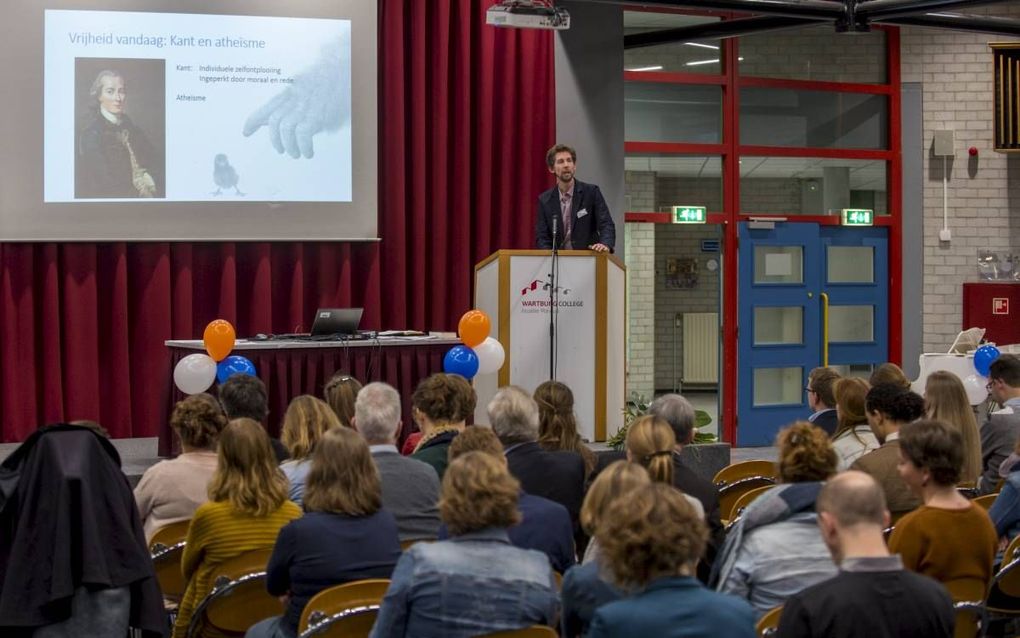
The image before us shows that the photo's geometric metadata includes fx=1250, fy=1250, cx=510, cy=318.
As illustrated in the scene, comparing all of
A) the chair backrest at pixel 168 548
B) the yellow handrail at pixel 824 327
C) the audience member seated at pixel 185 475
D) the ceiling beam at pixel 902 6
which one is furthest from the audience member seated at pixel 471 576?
the yellow handrail at pixel 824 327

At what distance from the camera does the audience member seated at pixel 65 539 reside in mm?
3295

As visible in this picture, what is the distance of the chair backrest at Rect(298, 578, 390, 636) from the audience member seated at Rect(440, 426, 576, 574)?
483 mm

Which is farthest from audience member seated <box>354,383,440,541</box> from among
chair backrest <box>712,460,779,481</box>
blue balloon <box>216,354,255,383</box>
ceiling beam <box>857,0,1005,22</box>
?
ceiling beam <box>857,0,1005,22</box>

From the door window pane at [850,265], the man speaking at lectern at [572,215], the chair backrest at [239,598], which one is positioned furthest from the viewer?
the door window pane at [850,265]

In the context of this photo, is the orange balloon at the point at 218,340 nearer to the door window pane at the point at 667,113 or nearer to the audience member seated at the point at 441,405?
the audience member seated at the point at 441,405

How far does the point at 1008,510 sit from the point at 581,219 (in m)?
4.16

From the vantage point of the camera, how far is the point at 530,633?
276cm

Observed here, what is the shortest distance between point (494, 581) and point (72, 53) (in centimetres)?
650

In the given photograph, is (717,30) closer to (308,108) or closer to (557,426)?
(308,108)

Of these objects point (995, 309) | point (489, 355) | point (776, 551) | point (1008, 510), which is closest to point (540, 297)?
point (489, 355)

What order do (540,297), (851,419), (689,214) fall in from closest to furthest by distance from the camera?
(851,419)
(540,297)
(689,214)

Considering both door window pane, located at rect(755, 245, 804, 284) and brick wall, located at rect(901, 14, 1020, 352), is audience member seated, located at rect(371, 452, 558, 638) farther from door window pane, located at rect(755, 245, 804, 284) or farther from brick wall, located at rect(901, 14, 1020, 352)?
brick wall, located at rect(901, 14, 1020, 352)

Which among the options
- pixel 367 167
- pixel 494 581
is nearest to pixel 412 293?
pixel 367 167

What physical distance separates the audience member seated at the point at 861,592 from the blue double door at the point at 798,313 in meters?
8.19
